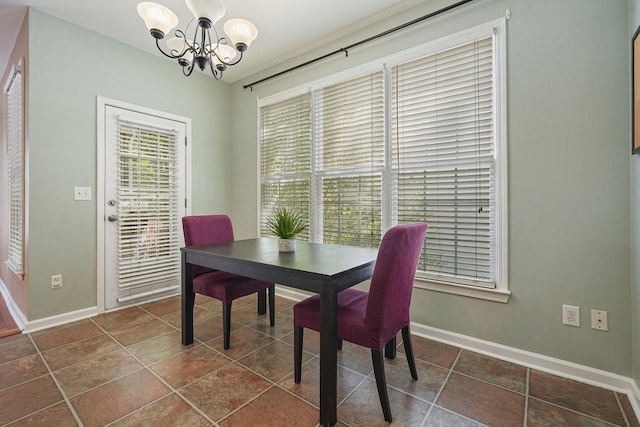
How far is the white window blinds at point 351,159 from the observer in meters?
2.65

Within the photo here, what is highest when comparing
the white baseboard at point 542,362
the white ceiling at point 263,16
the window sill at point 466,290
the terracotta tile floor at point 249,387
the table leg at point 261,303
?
the white ceiling at point 263,16

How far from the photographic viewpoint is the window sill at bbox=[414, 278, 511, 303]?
6.66 feet

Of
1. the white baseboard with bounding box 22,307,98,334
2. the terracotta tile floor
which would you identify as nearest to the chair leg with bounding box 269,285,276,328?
the terracotta tile floor

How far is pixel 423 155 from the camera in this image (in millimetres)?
2363

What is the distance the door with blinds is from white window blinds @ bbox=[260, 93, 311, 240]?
0.96 metres

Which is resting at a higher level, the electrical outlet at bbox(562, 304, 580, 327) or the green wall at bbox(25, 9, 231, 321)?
the green wall at bbox(25, 9, 231, 321)

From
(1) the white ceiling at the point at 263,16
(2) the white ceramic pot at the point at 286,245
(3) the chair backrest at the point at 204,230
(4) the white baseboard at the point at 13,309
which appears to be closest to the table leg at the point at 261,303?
(3) the chair backrest at the point at 204,230

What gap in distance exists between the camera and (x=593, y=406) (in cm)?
154

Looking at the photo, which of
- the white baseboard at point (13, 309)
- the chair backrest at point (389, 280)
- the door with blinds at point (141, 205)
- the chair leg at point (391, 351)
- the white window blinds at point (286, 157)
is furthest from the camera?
the white window blinds at point (286, 157)

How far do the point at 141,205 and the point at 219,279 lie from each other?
1540 mm

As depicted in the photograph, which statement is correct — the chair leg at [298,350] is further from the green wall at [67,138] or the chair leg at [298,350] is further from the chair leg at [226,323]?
the green wall at [67,138]

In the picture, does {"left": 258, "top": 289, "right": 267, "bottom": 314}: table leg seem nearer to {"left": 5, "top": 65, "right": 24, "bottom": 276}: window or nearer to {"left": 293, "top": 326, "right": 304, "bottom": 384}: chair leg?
{"left": 293, "top": 326, "right": 304, "bottom": 384}: chair leg

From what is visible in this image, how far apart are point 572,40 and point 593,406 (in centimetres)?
205

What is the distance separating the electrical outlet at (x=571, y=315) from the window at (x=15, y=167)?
4237 millimetres
